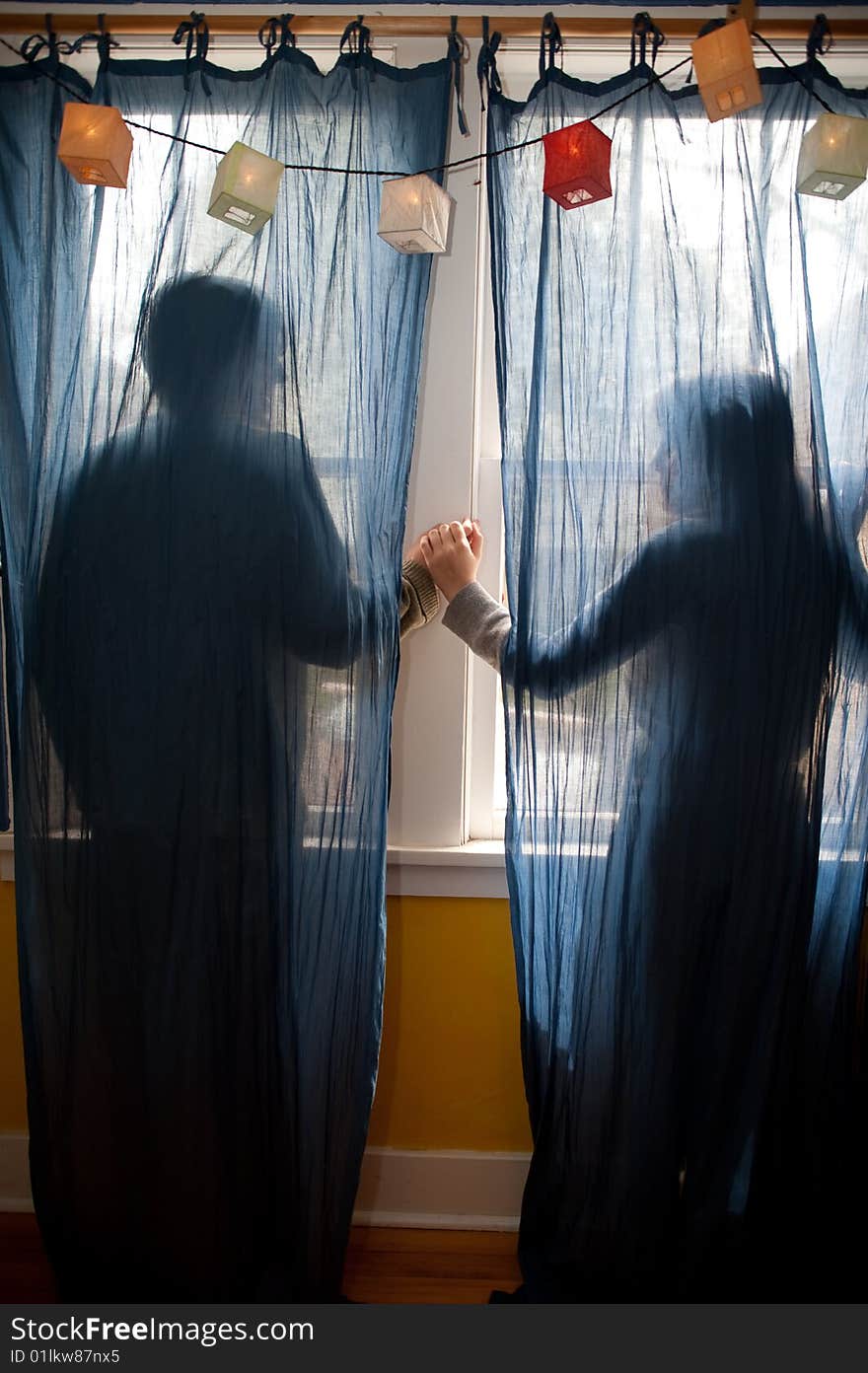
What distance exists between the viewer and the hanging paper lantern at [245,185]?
4.51 feet

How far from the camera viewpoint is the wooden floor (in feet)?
5.44

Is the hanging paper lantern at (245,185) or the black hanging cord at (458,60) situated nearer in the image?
the hanging paper lantern at (245,185)

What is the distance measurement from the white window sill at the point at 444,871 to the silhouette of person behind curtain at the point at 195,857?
0.79ft

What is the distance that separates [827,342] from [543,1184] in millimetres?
1430

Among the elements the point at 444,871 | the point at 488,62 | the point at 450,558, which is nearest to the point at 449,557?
the point at 450,558

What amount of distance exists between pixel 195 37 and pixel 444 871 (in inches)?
56.5

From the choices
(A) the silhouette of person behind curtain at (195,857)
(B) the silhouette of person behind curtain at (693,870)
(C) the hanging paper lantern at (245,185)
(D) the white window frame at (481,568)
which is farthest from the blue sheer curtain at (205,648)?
(B) the silhouette of person behind curtain at (693,870)

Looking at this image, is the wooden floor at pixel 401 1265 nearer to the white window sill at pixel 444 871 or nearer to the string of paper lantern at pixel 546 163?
the white window sill at pixel 444 871

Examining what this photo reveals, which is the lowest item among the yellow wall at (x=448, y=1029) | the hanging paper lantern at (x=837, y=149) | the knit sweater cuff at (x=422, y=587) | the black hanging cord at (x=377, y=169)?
the yellow wall at (x=448, y=1029)

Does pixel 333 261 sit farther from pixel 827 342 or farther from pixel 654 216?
pixel 827 342

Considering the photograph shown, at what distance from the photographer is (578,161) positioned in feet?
4.43

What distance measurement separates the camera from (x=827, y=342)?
1538 mm

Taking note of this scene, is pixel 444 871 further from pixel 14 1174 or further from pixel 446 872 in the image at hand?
pixel 14 1174
